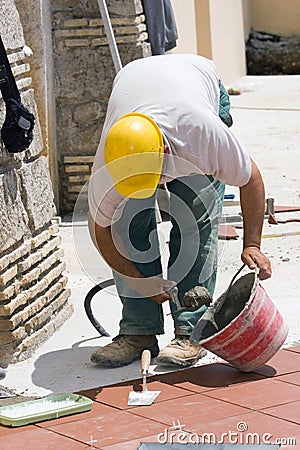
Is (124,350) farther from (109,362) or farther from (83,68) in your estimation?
(83,68)

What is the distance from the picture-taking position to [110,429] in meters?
3.74

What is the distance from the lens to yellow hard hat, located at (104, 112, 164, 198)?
12.4ft

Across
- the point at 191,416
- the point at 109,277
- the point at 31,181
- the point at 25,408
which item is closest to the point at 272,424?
the point at 191,416

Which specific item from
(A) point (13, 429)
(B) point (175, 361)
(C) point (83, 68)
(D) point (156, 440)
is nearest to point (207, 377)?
Result: (B) point (175, 361)

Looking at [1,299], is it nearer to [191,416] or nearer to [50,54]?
[191,416]

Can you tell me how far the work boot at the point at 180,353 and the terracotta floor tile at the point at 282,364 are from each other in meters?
0.32

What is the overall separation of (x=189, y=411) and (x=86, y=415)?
0.39m

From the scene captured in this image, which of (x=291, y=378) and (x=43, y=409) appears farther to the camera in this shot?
(x=291, y=378)

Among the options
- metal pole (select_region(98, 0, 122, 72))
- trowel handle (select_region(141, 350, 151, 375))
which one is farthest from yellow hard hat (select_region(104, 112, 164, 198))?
metal pole (select_region(98, 0, 122, 72))

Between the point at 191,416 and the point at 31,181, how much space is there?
1682 mm

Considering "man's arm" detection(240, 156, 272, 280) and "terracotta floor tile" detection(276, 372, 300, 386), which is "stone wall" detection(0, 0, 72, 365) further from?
"terracotta floor tile" detection(276, 372, 300, 386)

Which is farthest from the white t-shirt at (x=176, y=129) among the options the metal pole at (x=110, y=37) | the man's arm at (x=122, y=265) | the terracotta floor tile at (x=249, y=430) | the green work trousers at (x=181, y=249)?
the metal pole at (x=110, y=37)

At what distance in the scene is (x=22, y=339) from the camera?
15.6 feet

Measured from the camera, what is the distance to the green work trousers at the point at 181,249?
452 centimetres
